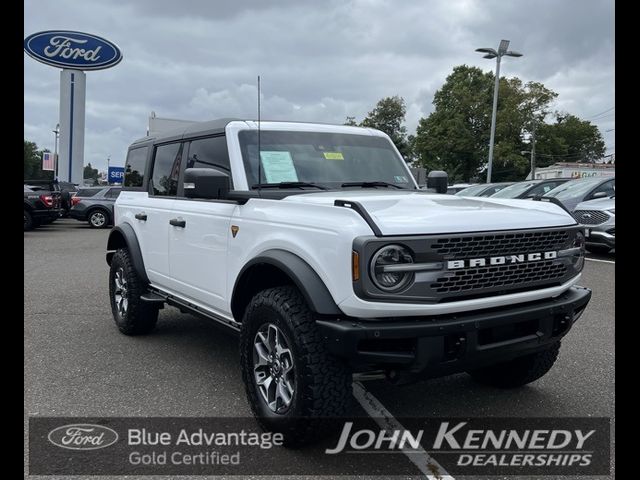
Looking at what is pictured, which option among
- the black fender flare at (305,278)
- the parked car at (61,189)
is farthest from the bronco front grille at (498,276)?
the parked car at (61,189)

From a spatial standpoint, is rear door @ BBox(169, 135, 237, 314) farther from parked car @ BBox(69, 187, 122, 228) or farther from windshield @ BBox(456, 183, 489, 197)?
parked car @ BBox(69, 187, 122, 228)

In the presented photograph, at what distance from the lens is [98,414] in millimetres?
→ 3693

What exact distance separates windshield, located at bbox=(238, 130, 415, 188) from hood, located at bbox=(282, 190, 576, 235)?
343 mm

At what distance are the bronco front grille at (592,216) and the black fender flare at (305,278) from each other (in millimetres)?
9026

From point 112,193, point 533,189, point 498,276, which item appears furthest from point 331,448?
point 112,193

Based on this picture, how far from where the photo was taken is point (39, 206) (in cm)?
1731

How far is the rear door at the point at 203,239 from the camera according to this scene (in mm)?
3943

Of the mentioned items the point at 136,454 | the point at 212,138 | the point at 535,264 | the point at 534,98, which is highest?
the point at 534,98

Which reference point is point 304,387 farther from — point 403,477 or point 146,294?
point 146,294

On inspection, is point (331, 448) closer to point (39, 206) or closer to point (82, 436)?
point (82, 436)

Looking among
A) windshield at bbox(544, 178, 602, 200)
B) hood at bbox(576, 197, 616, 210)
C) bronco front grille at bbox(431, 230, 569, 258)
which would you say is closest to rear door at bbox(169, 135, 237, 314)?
bronco front grille at bbox(431, 230, 569, 258)

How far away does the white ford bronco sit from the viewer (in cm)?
280

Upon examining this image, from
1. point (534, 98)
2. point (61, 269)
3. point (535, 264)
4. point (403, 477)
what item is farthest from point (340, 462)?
point (534, 98)

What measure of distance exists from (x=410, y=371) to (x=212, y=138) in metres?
2.51
